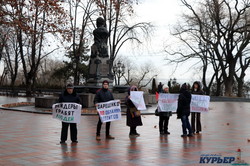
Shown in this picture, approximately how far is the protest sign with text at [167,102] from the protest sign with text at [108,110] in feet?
5.40

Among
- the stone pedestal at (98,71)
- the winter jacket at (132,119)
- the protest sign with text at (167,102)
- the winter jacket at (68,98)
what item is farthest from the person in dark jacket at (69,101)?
the stone pedestal at (98,71)

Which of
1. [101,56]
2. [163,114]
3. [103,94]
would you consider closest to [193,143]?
[163,114]

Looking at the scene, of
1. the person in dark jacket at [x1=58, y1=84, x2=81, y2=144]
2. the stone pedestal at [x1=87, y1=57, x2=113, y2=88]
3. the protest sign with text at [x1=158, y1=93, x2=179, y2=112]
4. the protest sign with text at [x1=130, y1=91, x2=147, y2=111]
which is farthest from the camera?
the stone pedestal at [x1=87, y1=57, x2=113, y2=88]

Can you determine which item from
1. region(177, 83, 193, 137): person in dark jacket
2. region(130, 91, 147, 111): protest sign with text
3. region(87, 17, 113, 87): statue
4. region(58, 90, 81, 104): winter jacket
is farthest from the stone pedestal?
region(58, 90, 81, 104): winter jacket

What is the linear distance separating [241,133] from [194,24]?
36.6 meters

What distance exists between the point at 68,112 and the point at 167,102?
355 centimetres

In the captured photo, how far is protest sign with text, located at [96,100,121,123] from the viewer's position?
37.1 ft

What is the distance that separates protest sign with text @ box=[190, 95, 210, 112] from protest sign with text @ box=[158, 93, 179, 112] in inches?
23.4

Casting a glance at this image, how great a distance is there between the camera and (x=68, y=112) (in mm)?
10805

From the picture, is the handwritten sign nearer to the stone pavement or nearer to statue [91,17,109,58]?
the stone pavement

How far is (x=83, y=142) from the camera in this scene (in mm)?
10961

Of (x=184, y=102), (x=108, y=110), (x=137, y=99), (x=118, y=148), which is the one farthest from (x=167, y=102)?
(x=118, y=148)

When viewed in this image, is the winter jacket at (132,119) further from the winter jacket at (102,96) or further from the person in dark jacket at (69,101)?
the person in dark jacket at (69,101)

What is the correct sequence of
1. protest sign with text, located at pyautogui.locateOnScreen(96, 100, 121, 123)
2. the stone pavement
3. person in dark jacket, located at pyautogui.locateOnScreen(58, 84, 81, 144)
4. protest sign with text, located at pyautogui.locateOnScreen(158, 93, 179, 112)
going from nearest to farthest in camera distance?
the stone pavement, person in dark jacket, located at pyautogui.locateOnScreen(58, 84, 81, 144), protest sign with text, located at pyautogui.locateOnScreen(96, 100, 121, 123), protest sign with text, located at pyautogui.locateOnScreen(158, 93, 179, 112)
